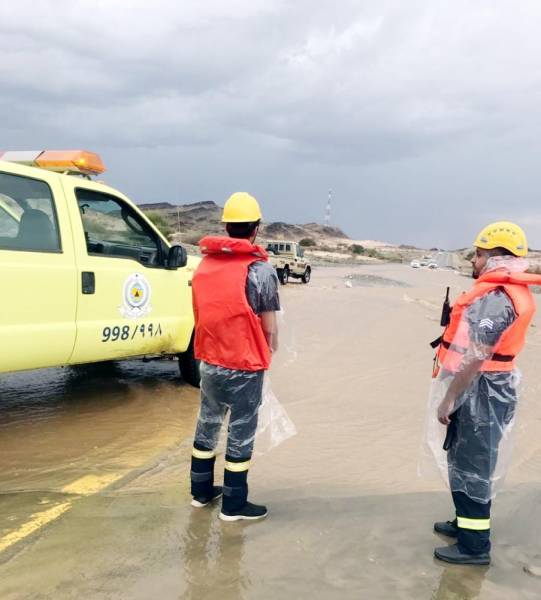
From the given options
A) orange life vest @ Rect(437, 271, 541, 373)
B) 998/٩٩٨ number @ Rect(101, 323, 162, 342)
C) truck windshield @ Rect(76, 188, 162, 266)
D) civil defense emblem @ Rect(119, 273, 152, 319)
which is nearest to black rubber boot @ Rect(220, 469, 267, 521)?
orange life vest @ Rect(437, 271, 541, 373)

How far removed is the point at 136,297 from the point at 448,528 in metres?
3.30

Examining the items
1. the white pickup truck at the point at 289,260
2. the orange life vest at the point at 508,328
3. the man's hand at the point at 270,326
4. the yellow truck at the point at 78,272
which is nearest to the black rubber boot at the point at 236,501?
the man's hand at the point at 270,326

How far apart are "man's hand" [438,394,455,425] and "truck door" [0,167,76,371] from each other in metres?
3.03

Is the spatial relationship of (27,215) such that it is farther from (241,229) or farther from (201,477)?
(201,477)

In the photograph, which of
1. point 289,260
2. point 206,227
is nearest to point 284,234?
point 206,227

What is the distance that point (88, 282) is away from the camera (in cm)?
507

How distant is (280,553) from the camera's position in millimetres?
3258

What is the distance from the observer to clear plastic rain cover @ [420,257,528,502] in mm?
3025

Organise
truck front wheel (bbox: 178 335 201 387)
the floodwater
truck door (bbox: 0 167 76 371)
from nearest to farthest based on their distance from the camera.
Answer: the floodwater → truck door (bbox: 0 167 76 371) → truck front wheel (bbox: 178 335 201 387)

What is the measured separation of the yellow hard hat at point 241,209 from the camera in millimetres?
3551

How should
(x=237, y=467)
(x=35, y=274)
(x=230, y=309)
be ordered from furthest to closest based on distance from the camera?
1. (x=35, y=274)
2. (x=237, y=467)
3. (x=230, y=309)

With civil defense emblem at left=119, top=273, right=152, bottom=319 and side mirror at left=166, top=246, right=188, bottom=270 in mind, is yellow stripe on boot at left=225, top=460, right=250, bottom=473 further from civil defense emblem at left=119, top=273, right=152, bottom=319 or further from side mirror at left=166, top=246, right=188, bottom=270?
side mirror at left=166, top=246, right=188, bottom=270

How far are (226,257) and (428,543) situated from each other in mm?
1959

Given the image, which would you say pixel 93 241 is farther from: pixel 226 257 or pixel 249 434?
pixel 249 434
